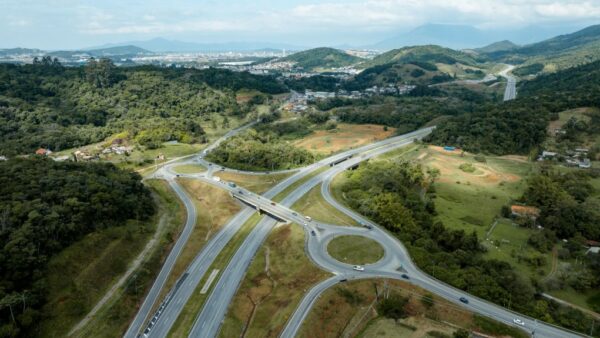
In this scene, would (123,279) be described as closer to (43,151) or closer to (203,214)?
(203,214)

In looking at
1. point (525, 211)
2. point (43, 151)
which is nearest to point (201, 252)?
point (525, 211)

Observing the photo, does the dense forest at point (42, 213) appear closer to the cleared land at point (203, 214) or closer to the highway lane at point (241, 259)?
the cleared land at point (203, 214)

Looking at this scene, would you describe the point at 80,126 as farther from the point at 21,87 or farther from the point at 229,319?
the point at 229,319

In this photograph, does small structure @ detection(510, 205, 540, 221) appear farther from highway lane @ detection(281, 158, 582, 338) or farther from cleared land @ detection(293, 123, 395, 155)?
cleared land @ detection(293, 123, 395, 155)

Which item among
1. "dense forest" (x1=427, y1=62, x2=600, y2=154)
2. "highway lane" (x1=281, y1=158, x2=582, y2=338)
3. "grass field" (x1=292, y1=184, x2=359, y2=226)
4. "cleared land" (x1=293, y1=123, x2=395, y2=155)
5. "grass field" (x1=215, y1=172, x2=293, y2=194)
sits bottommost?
"highway lane" (x1=281, y1=158, x2=582, y2=338)

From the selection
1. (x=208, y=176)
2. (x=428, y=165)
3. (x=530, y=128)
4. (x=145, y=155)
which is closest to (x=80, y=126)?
(x=145, y=155)

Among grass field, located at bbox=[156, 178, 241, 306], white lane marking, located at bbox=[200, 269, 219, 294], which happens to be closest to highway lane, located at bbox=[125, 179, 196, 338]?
grass field, located at bbox=[156, 178, 241, 306]
